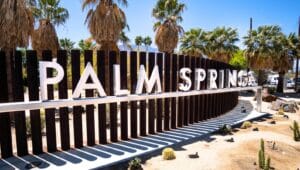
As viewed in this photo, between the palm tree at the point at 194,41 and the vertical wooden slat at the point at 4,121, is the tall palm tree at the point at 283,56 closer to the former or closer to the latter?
the palm tree at the point at 194,41

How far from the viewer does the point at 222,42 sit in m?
29.0

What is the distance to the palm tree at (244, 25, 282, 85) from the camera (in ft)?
89.2

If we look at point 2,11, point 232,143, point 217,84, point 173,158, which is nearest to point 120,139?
point 173,158

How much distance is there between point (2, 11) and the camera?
967 centimetres

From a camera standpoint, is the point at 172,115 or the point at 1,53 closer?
the point at 1,53

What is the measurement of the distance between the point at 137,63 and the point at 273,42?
24.4m

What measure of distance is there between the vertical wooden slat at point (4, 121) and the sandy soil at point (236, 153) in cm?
344

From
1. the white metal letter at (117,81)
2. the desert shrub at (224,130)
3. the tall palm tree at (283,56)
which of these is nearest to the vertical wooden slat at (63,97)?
the white metal letter at (117,81)

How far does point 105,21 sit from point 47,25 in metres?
6.27

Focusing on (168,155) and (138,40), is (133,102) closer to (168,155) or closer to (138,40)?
(168,155)

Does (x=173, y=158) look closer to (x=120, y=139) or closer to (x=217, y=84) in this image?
(x=120, y=139)

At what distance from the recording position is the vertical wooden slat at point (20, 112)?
5.83 metres

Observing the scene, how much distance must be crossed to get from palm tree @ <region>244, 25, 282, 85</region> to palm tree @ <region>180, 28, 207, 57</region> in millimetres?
5195

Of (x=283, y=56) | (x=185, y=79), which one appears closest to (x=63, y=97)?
(x=185, y=79)
